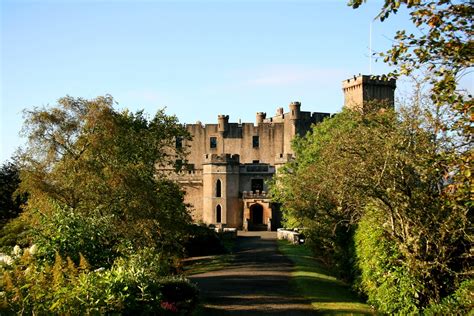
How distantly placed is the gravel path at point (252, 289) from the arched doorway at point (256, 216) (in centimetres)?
2706

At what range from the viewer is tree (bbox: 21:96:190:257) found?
22.1m

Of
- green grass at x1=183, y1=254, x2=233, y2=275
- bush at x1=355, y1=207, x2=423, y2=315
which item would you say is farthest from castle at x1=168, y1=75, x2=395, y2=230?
bush at x1=355, y1=207, x2=423, y2=315

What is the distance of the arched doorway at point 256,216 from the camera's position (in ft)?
198

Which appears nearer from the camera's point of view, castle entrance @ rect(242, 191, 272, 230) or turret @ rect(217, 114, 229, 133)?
castle entrance @ rect(242, 191, 272, 230)

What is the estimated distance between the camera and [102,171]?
23.1 meters

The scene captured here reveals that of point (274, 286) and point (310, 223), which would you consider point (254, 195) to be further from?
point (274, 286)

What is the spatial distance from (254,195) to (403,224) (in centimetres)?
4234

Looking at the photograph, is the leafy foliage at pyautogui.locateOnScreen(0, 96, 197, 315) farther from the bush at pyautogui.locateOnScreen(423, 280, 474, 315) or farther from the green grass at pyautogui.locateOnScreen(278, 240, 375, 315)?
the bush at pyautogui.locateOnScreen(423, 280, 474, 315)

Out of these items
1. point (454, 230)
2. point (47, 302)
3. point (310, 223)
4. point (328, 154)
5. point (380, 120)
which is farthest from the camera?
point (310, 223)

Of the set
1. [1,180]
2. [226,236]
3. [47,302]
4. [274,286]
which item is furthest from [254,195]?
[47,302]

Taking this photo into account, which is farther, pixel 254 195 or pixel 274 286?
pixel 254 195

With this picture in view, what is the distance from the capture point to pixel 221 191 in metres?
60.2

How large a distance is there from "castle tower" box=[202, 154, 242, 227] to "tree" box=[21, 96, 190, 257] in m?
30.5

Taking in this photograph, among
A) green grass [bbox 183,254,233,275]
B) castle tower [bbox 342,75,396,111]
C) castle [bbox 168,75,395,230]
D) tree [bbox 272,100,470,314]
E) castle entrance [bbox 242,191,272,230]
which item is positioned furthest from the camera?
castle tower [bbox 342,75,396,111]
